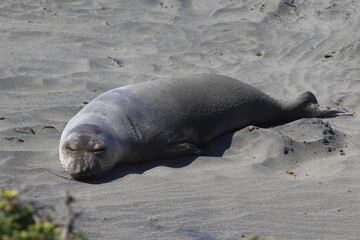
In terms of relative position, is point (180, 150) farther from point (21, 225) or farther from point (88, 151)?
point (21, 225)

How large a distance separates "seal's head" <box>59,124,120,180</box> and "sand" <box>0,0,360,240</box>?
3.6 inches

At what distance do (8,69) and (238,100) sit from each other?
2.36m

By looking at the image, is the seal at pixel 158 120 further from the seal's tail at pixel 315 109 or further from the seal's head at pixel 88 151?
the seal's tail at pixel 315 109

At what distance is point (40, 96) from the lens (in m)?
6.38

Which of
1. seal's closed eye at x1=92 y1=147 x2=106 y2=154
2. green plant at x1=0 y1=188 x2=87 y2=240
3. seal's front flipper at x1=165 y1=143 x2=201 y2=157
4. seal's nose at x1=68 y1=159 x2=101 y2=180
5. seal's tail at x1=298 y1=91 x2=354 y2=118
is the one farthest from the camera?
seal's tail at x1=298 y1=91 x2=354 y2=118

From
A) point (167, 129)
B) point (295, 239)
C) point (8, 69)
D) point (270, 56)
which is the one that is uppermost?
point (295, 239)

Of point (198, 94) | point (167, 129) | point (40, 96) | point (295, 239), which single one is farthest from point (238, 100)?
point (295, 239)

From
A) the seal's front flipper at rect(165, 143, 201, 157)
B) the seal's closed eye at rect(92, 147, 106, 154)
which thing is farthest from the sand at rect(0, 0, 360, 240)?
the seal's closed eye at rect(92, 147, 106, 154)

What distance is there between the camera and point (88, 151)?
4.91 m

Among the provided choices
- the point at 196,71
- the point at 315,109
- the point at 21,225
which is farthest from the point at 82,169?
the point at 196,71

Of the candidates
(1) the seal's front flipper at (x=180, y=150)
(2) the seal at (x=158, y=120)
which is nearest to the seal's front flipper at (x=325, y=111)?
(2) the seal at (x=158, y=120)

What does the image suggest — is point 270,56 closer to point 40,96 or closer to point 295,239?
point 40,96

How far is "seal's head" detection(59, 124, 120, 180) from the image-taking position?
4777 mm

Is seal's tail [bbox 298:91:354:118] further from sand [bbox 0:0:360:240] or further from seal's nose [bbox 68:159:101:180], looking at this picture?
seal's nose [bbox 68:159:101:180]
